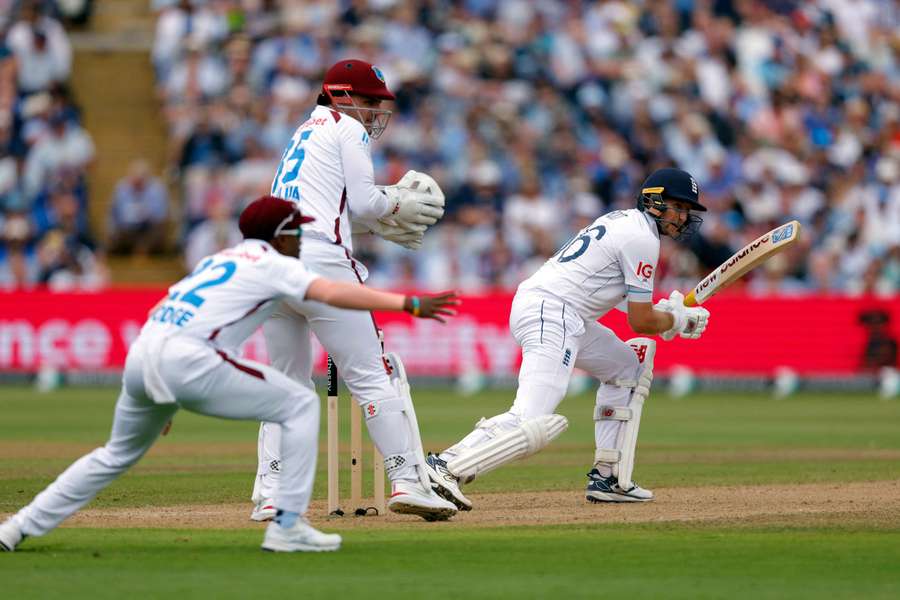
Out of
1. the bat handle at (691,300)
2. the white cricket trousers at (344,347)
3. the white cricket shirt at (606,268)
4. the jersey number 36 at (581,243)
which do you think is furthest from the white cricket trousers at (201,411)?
the bat handle at (691,300)

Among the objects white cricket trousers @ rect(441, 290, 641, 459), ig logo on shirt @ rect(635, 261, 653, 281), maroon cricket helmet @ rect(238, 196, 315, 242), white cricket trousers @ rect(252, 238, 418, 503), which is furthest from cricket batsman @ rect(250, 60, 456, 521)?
ig logo on shirt @ rect(635, 261, 653, 281)

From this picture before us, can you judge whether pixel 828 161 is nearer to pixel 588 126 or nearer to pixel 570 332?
pixel 588 126

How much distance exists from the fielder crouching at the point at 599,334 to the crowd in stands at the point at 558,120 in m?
11.3

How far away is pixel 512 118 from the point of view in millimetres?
23391

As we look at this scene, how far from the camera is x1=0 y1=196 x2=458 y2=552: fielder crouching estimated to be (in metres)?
6.98

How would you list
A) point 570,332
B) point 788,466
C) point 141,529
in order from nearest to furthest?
point 141,529
point 570,332
point 788,466

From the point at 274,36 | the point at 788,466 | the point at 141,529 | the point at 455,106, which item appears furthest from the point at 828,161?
the point at 141,529

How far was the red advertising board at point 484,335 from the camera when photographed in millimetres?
20812

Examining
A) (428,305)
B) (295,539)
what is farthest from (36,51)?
(428,305)

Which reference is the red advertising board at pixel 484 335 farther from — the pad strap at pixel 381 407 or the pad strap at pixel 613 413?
the pad strap at pixel 381 407

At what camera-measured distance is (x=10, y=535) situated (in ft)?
23.6

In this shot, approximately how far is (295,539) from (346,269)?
176 centimetres

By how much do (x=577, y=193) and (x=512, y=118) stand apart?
169 cm

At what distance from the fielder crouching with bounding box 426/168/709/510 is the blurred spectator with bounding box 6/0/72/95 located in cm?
1478
